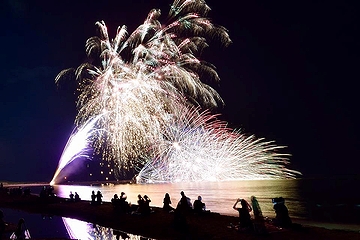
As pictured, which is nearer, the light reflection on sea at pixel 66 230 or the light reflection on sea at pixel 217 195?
the light reflection on sea at pixel 66 230

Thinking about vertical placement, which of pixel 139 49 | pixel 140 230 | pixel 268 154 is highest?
pixel 139 49

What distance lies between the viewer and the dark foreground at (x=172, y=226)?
573 inches

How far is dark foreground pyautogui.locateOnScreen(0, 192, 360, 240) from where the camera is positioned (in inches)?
573

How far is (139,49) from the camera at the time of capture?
33656 millimetres

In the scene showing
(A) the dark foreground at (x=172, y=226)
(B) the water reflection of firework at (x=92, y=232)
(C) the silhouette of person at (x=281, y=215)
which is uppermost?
(C) the silhouette of person at (x=281, y=215)

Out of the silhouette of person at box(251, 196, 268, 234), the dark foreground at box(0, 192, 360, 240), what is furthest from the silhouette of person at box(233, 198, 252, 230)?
the silhouette of person at box(251, 196, 268, 234)

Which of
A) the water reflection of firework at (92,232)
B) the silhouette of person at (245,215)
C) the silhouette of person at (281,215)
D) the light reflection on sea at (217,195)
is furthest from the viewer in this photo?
the light reflection on sea at (217,195)

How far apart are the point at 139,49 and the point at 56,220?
16.6m

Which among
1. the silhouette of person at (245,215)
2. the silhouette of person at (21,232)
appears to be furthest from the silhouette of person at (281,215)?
the silhouette of person at (21,232)

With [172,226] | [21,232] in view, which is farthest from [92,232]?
[172,226]

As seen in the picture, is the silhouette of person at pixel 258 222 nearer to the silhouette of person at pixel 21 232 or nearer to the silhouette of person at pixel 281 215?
the silhouette of person at pixel 281 215

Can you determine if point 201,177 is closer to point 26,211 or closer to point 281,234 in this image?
point 26,211

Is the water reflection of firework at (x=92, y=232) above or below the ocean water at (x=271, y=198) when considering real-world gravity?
below

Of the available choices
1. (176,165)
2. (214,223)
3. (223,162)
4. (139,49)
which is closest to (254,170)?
(223,162)
